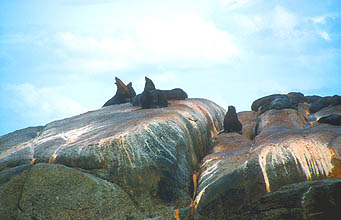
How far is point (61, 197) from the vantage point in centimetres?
803

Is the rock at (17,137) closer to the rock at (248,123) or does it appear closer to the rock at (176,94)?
the rock at (176,94)

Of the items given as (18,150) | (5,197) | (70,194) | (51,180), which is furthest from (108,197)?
(18,150)

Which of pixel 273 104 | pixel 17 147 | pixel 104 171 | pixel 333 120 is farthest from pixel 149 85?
pixel 333 120

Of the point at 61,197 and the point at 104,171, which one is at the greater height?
the point at 104,171

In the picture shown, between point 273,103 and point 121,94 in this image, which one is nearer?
point 273,103

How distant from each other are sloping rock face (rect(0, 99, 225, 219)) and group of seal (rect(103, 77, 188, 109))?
10.1 ft

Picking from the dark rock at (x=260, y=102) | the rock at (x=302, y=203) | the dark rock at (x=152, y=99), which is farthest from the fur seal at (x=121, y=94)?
the rock at (x=302, y=203)

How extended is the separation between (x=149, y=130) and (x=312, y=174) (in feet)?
16.2

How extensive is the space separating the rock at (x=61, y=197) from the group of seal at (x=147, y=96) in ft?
22.6

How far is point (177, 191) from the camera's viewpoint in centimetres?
935

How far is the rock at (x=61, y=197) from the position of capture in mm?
7809

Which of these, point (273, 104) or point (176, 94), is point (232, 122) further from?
point (176, 94)

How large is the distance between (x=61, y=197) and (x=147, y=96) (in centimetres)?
782

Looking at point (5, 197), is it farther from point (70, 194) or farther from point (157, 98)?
point (157, 98)
